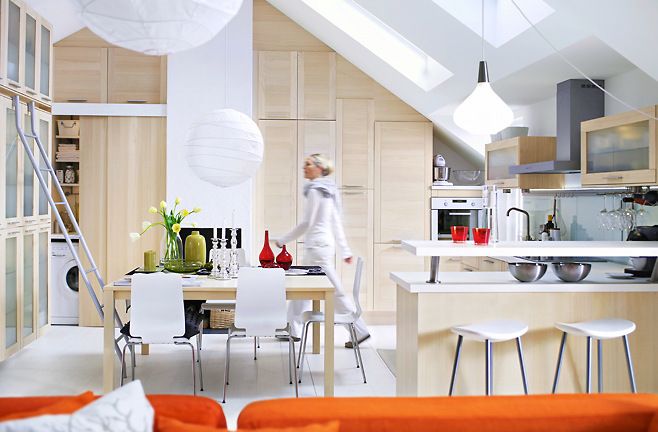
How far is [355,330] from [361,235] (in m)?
1.85

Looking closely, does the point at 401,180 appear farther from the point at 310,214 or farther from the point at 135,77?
the point at 135,77

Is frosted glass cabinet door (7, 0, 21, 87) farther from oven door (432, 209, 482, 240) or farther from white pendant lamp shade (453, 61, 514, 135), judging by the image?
oven door (432, 209, 482, 240)

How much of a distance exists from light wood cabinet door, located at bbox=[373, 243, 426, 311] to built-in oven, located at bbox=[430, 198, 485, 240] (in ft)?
1.13

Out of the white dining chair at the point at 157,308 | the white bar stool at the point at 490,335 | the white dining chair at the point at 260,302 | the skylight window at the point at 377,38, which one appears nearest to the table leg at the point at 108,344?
the white dining chair at the point at 157,308

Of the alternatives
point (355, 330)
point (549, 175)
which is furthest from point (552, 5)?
point (355, 330)

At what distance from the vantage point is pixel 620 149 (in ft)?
14.7

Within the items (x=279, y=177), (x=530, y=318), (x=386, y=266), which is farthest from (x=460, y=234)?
(x=279, y=177)

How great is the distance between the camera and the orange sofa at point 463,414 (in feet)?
6.82

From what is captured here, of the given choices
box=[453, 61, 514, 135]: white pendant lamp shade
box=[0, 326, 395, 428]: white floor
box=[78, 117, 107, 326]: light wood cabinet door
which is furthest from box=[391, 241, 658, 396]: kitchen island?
box=[78, 117, 107, 326]: light wood cabinet door

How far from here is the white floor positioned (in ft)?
16.1

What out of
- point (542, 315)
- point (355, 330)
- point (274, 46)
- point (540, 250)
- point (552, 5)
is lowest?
point (355, 330)

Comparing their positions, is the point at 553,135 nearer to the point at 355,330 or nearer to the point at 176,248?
the point at 355,330

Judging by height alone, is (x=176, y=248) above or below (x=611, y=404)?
above

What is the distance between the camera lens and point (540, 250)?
3.86 meters
